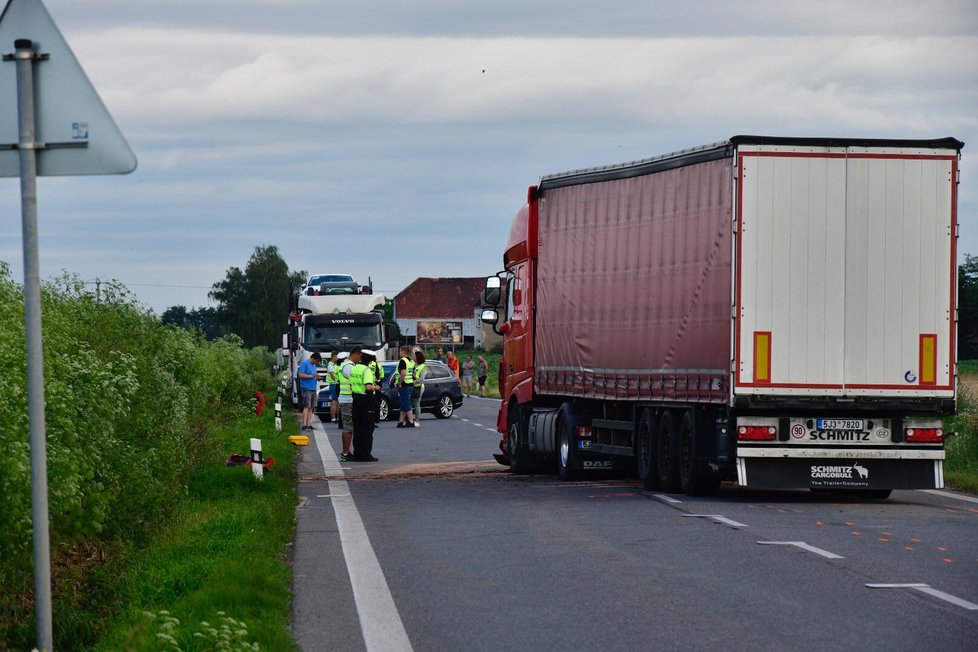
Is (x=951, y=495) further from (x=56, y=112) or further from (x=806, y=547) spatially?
(x=56, y=112)

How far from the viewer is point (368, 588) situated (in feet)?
32.2

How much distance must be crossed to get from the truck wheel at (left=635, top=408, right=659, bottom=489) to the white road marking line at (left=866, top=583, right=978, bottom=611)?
25.2 feet

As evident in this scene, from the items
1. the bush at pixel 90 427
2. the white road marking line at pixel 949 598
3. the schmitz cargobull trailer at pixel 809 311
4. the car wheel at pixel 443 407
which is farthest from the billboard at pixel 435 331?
the white road marking line at pixel 949 598

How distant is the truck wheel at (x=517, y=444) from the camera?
830 inches

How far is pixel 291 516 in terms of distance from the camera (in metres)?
14.3

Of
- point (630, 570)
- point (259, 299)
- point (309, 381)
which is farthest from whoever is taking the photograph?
point (259, 299)

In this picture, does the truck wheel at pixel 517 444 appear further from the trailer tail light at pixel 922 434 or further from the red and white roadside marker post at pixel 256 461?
the trailer tail light at pixel 922 434

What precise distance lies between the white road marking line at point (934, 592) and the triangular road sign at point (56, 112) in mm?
5206

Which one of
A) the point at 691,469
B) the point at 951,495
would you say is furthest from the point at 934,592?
the point at 951,495

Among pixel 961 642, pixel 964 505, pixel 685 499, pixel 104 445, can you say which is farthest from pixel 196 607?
pixel 964 505

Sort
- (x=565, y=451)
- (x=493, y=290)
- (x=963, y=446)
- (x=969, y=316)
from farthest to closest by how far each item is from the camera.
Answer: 1. (x=969, y=316)
2. (x=493, y=290)
3. (x=963, y=446)
4. (x=565, y=451)

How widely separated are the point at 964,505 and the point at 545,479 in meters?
5.91

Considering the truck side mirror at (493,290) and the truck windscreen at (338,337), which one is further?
the truck windscreen at (338,337)

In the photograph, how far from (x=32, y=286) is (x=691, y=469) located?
10.9 metres
